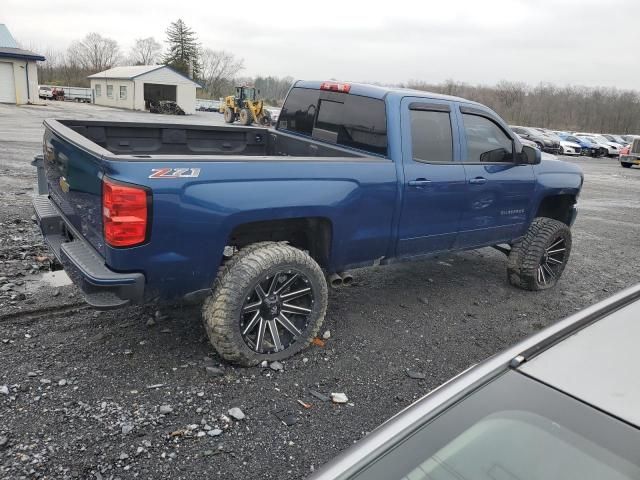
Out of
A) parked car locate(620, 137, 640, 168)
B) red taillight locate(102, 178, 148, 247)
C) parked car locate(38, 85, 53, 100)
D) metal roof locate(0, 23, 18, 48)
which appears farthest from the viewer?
parked car locate(38, 85, 53, 100)

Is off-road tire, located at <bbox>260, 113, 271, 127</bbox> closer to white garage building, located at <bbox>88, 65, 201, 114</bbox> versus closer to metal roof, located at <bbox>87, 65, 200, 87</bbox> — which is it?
white garage building, located at <bbox>88, 65, 201, 114</bbox>

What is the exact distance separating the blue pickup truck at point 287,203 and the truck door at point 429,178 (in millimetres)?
13

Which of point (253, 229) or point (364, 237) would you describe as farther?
point (364, 237)

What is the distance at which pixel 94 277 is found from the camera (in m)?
3.02

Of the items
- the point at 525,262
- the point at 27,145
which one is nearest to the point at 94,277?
the point at 525,262

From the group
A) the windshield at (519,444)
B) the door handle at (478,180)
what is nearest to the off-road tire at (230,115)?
the door handle at (478,180)

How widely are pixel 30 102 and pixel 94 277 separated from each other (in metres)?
42.9

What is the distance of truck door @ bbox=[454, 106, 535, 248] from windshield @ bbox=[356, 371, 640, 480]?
137 inches

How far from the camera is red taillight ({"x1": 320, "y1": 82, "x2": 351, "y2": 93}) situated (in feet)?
15.3

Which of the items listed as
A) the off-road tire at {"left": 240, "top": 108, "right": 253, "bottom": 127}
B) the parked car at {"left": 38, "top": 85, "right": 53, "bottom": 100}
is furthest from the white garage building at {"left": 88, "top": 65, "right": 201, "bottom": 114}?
the off-road tire at {"left": 240, "top": 108, "right": 253, "bottom": 127}

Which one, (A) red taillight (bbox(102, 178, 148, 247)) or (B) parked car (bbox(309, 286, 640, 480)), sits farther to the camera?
(A) red taillight (bbox(102, 178, 148, 247))

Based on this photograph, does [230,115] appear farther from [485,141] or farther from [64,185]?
[64,185]

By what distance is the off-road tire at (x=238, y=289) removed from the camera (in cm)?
342

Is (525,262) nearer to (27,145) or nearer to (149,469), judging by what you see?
(149,469)
